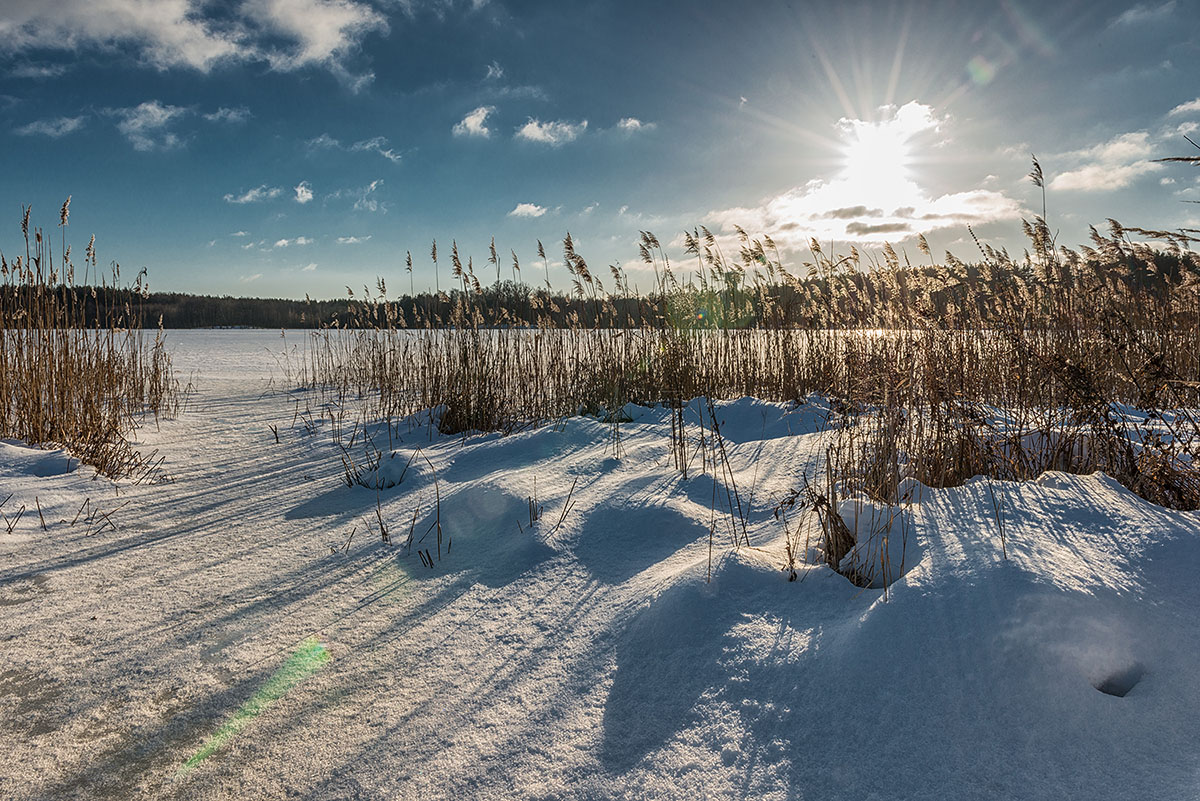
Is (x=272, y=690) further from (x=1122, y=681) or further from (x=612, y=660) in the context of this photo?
(x=1122, y=681)

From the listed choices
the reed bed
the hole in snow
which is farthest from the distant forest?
the hole in snow

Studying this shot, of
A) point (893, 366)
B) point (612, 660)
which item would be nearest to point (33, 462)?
point (612, 660)

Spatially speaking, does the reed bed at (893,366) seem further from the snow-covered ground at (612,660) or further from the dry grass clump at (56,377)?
the dry grass clump at (56,377)

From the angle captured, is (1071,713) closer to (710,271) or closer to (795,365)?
(795,365)

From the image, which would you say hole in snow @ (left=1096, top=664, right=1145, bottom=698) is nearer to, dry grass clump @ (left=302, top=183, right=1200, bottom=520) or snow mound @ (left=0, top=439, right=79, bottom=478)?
dry grass clump @ (left=302, top=183, right=1200, bottom=520)

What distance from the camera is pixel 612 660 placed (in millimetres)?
1447

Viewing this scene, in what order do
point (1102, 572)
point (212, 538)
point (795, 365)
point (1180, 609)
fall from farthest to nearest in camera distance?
point (795, 365) → point (212, 538) → point (1102, 572) → point (1180, 609)

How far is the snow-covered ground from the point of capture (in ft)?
3.40

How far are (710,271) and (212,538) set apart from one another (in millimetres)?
4847

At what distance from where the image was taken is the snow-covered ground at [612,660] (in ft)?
3.40

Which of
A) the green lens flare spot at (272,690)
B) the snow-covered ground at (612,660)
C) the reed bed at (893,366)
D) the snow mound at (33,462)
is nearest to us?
the snow-covered ground at (612,660)

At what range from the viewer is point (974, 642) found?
Answer: 116cm

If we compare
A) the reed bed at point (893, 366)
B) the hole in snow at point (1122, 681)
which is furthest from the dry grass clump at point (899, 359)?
the hole in snow at point (1122, 681)

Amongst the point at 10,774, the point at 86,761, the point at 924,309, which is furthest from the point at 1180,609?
the point at 10,774
